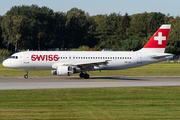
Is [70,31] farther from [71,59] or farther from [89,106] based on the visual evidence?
[89,106]

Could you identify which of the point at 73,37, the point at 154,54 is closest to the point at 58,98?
the point at 154,54

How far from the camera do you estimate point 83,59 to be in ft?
126

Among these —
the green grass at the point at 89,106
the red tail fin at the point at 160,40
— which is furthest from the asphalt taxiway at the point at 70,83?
the red tail fin at the point at 160,40

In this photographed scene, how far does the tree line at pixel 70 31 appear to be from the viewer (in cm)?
11594

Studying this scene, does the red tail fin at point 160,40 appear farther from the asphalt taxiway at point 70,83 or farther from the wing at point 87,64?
the wing at point 87,64

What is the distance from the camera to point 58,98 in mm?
19953

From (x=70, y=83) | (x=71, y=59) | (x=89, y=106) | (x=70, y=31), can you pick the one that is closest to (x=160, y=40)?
(x=71, y=59)

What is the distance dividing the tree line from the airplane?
6817cm

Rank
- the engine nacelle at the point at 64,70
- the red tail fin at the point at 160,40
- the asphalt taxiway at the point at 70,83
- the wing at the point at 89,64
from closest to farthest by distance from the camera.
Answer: the asphalt taxiway at the point at 70,83, the engine nacelle at the point at 64,70, the wing at the point at 89,64, the red tail fin at the point at 160,40

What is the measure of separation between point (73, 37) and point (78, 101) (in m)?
120

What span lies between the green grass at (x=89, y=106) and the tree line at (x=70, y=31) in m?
89.1

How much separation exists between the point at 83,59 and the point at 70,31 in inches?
3993

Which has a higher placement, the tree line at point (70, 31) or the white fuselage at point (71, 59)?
the tree line at point (70, 31)

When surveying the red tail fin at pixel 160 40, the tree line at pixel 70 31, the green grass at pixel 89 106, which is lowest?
the green grass at pixel 89 106
